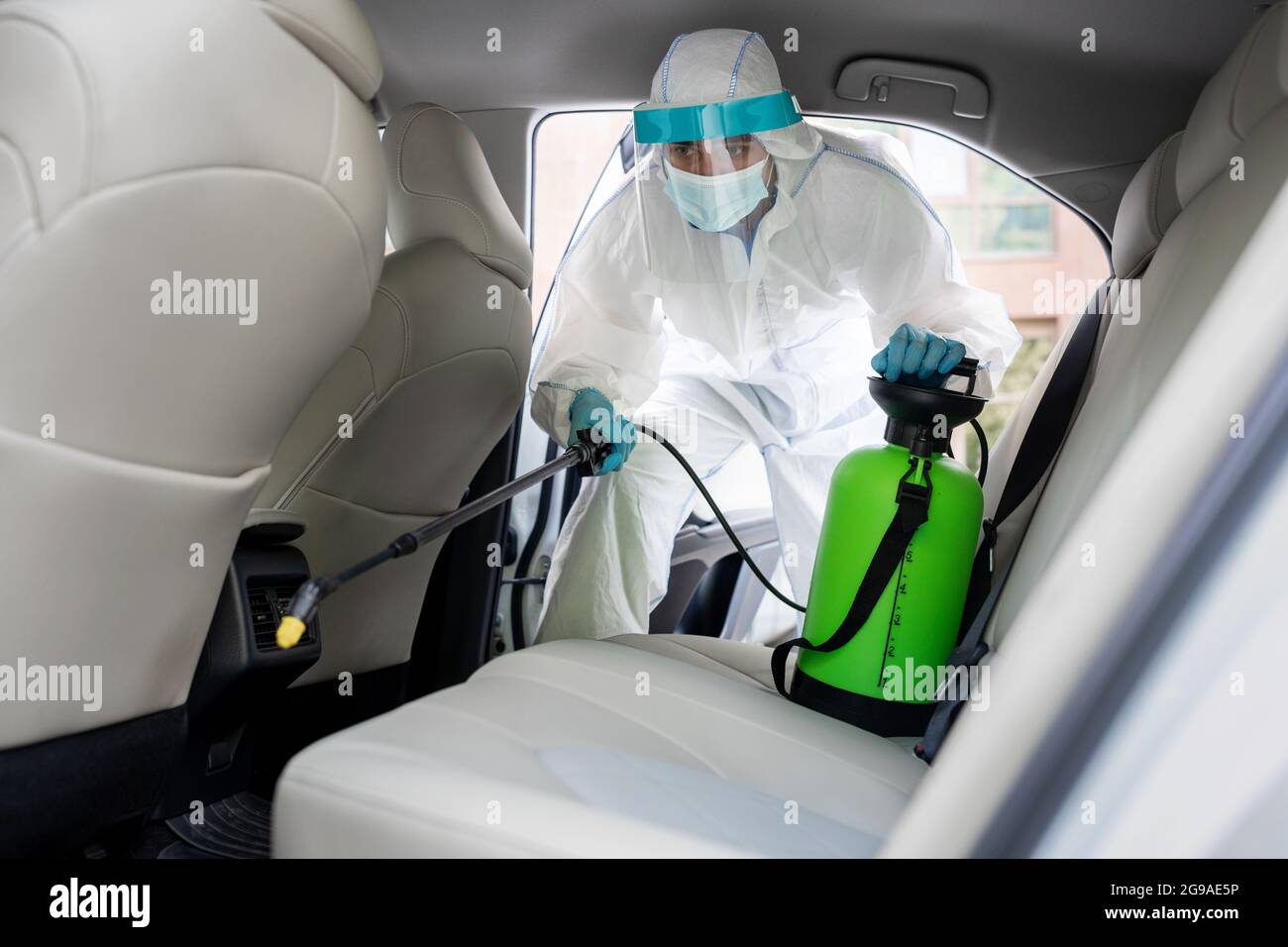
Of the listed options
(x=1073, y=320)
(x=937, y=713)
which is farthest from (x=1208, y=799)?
(x=1073, y=320)

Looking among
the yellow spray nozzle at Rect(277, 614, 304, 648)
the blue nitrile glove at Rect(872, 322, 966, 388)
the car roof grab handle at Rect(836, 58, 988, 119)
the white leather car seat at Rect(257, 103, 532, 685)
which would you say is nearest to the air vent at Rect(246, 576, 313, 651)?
the white leather car seat at Rect(257, 103, 532, 685)

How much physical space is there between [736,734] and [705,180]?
3.50 ft

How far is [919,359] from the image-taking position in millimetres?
1486

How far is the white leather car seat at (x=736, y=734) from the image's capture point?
29.5 inches

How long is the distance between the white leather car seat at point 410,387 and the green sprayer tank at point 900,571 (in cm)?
67

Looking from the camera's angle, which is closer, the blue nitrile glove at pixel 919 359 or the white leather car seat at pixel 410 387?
the blue nitrile glove at pixel 919 359

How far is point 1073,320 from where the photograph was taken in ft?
5.44

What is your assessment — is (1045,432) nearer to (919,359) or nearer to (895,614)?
(919,359)

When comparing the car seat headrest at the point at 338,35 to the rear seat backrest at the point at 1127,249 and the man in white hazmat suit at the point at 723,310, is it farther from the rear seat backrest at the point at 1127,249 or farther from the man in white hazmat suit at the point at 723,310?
the rear seat backrest at the point at 1127,249

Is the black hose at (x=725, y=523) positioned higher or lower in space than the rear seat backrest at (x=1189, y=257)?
lower

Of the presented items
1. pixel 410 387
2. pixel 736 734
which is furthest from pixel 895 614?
pixel 410 387

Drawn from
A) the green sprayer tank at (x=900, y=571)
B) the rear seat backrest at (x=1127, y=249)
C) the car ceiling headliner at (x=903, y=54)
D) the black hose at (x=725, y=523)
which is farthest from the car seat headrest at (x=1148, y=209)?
the black hose at (x=725, y=523)

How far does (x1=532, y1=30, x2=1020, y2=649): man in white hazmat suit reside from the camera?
6.07 ft

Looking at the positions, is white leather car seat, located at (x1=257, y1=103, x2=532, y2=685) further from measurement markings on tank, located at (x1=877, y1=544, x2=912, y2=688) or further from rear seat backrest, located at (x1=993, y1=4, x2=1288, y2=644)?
rear seat backrest, located at (x1=993, y1=4, x2=1288, y2=644)
